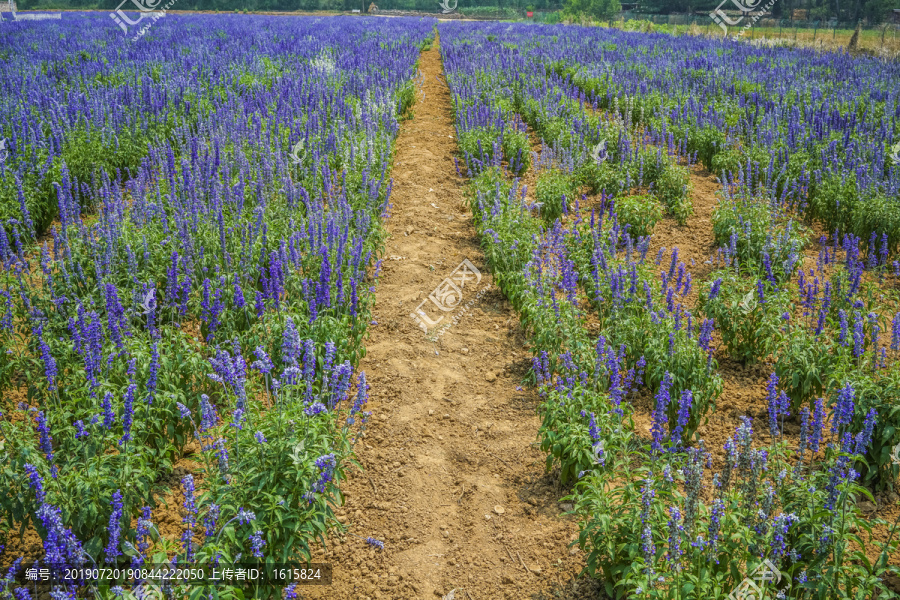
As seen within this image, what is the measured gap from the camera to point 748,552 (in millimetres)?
3049

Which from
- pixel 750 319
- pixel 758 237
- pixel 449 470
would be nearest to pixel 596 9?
pixel 758 237

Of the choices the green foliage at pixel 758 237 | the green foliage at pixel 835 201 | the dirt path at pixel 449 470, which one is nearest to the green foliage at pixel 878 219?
the green foliage at pixel 835 201

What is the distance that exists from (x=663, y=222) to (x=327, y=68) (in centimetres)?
1108

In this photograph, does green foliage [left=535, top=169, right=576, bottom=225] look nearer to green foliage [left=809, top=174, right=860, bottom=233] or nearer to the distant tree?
green foliage [left=809, top=174, right=860, bottom=233]

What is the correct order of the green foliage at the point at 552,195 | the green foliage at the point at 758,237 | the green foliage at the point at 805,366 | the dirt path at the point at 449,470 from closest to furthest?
the dirt path at the point at 449,470 < the green foliage at the point at 805,366 < the green foliage at the point at 758,237 < the green foliage at the point at 552,195

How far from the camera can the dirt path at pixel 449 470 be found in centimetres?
371

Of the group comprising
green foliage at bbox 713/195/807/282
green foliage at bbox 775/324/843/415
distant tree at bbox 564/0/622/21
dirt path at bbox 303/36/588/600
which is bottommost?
dirt path at bbox 303/36/588/600

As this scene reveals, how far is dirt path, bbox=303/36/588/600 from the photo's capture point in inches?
146

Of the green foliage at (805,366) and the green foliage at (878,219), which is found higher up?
the green foliage at (878,219)

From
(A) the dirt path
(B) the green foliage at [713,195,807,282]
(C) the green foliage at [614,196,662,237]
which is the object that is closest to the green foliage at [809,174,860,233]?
(B) the green foliage at [713,195,807,282]

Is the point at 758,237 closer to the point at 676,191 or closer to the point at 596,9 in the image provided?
the point at 676,191

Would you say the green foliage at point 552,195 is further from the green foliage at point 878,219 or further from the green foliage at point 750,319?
the green foliage at point 878,219

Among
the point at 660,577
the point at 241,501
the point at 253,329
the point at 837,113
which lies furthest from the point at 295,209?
the point at 837,113

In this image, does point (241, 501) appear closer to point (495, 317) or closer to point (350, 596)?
point (350, 596)
